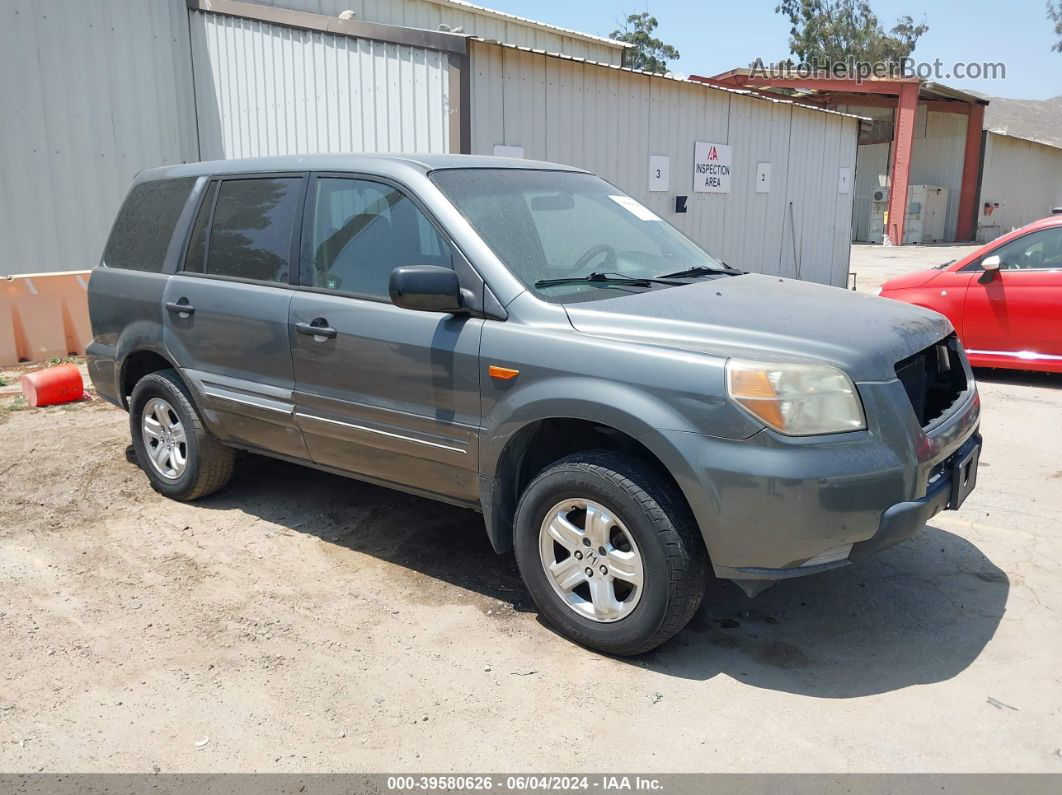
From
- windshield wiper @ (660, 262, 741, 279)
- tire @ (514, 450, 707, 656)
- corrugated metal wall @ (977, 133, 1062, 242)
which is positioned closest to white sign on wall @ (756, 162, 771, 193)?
windshield wiper @ (660, 262, 741, 279)

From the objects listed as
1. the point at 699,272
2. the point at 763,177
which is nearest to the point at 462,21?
the point at 763,177

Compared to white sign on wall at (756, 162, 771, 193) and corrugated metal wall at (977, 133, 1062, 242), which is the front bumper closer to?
white sign on wall at (756, 162, 771, 193)

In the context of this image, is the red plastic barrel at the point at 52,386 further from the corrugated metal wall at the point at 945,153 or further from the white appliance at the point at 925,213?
the corrugated metal wall at the point at 945,153

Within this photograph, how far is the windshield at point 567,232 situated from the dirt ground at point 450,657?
1494 mm

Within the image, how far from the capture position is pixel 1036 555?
456 cm

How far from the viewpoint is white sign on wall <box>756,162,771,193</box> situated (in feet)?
43.6

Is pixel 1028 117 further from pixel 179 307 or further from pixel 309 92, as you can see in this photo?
pixel 179 307

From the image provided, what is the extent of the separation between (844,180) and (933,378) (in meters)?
12.6

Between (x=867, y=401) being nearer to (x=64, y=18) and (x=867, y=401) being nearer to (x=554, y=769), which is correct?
(x=554, y=769)

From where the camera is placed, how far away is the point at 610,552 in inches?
139

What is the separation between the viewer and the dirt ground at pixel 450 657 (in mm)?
3051

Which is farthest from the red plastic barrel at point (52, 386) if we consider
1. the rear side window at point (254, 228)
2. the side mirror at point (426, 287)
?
the side mirror at point (426, 287)

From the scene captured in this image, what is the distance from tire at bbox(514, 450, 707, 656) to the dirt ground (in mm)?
164
